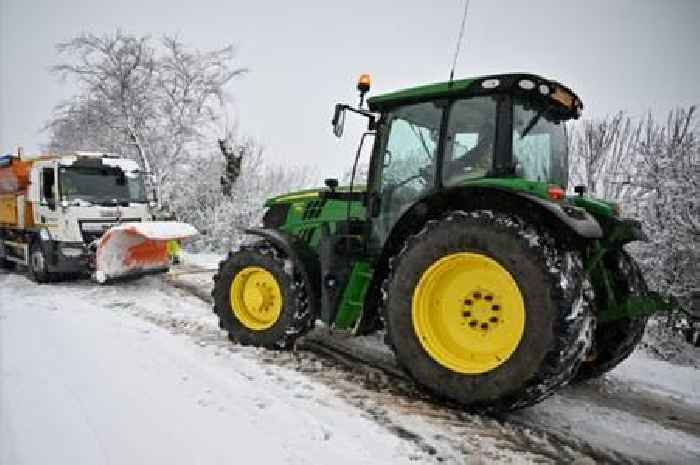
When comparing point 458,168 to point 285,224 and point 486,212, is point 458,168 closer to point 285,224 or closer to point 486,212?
point 486,212

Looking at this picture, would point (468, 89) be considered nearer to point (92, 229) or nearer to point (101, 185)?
point (92, 229)

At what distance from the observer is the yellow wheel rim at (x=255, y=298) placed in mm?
4434

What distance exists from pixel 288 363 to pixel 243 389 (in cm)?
68

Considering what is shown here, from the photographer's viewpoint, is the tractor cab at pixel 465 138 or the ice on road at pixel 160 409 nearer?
the ice on road at pixel 160 409

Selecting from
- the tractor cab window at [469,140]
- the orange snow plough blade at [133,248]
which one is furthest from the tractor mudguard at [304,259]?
the orange snow plough blade at [133,248]

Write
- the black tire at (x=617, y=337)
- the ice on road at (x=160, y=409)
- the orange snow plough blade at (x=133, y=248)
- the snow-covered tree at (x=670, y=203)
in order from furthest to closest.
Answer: the orange snow plough blade at (x=133, y=248) → the snow-covered tree at (x=670, y=203) → the black tire at (x=617, y=337) → the ice on road at (x=160, y=409)

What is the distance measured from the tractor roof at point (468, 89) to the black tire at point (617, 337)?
1.39 metres

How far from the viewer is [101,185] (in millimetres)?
8438

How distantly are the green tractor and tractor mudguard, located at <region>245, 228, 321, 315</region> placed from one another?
0.05ft

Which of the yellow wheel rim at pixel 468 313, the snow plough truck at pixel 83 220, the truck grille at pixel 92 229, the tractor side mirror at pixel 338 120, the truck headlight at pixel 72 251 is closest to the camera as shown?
the yellow wheel rim at pixel 468 313

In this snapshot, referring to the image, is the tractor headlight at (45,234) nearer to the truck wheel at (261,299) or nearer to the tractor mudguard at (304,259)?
the truck wheel at (261,299)

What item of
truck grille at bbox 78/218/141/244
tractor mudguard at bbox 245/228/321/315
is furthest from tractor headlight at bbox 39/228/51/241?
tractor mudguard at bbox 245/228/321/315

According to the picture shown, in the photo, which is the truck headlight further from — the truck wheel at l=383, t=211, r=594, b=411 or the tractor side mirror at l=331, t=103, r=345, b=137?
the truck wheel at l=383, t=211, r=594, b=411

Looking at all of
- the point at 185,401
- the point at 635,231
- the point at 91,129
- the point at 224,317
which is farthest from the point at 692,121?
the point at 91,129
